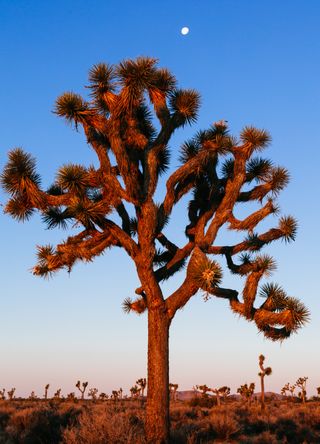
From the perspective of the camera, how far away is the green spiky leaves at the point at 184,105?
485 inches

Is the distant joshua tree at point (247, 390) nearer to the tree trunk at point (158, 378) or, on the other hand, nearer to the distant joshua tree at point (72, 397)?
the distant joshua tree at point (72, 397)

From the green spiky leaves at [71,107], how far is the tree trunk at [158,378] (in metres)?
4.85

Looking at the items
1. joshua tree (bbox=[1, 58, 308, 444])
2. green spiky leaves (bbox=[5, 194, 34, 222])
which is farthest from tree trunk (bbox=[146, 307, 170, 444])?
green spiky leaves (bbox=[5, 194, 34, 222])

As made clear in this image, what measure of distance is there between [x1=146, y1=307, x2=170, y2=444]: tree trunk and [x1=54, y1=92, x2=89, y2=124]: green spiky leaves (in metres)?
4.85

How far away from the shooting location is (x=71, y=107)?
11938mm

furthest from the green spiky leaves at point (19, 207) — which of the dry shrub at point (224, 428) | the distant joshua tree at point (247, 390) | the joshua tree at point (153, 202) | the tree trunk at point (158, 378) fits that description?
the distant joshua tree at point (247, 390)

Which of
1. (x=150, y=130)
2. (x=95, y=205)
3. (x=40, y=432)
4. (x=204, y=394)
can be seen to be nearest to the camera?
(x=95, y=205)

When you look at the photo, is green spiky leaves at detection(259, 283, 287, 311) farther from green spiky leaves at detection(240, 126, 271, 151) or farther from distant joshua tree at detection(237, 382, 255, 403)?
distant joshua tree at detection(237, 382, 255, 403)

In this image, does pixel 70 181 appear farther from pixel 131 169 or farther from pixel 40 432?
pixel 40 432

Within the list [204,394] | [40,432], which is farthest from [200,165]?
[204,394]

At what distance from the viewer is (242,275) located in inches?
477

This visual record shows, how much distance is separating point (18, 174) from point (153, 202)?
10.1 feet

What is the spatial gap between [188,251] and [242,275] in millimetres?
1389

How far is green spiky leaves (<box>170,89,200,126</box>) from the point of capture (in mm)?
12328
